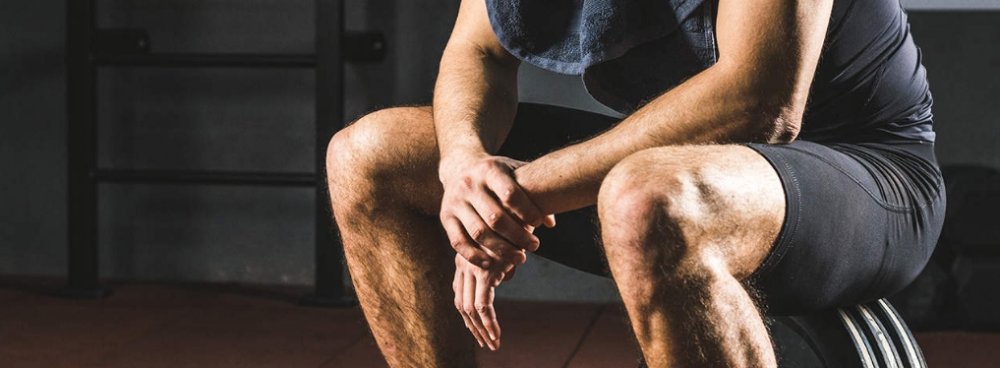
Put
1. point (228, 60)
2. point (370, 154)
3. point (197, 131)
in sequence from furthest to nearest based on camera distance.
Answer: point (197, 131)
point (228, 60)
point (370, 154)

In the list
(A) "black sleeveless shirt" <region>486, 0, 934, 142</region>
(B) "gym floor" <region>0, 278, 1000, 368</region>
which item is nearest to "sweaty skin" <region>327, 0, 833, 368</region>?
(A) "black sleeveless shirt" <region>486, 0, 934, 142</region>

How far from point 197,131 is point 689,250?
6.77 ft

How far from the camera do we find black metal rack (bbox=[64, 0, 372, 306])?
2.38 m

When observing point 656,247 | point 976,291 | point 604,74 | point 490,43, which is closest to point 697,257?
point 656,247

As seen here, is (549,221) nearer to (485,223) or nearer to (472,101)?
(485,223)

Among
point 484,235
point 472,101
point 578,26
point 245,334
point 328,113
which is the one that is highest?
point 578,26

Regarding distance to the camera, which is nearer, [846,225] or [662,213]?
[662,213]

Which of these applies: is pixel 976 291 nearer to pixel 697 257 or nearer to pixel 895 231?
pixel 895 231

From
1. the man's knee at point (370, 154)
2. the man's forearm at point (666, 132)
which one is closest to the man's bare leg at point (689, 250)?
the man's forearm at point (666, 132)

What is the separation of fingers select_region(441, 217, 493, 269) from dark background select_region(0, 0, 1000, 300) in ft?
4.74

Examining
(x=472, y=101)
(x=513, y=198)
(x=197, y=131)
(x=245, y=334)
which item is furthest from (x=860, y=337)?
(x=197, y=131)

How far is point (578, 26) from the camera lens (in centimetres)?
127

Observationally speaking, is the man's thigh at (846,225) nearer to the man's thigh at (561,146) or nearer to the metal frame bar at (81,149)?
the man's thigh at (561,146)

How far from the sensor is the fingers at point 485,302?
1.12 m
